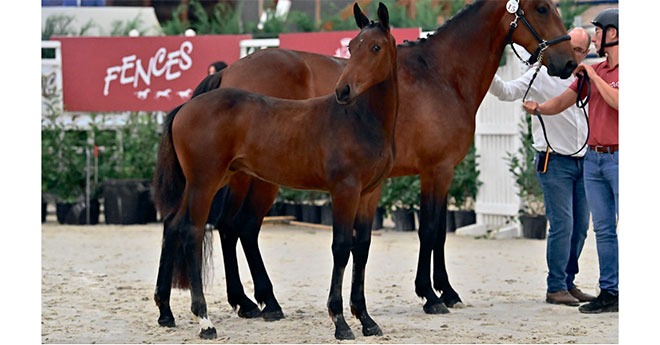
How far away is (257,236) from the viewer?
586 cm

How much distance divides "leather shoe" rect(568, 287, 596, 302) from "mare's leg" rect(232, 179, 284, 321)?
2196 millimetres

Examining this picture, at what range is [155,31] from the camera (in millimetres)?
15188

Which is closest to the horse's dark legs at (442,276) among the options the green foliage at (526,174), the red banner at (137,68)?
the green foliage at (526,174)

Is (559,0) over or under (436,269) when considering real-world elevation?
over

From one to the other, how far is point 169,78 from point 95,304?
221 inches

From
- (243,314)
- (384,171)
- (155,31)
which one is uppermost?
(155,31)

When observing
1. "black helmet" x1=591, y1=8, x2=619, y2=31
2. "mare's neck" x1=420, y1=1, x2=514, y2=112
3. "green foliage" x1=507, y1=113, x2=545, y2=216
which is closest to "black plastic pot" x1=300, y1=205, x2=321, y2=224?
"green foliage" x1=507, y1=113, x2=545, y2=216

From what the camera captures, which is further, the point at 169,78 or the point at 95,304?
the point at 169,78

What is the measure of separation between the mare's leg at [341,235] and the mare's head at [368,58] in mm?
524

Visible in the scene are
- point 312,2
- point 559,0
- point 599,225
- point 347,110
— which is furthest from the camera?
point 312,2

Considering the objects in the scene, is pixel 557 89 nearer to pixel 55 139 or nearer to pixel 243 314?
pixel 243 314

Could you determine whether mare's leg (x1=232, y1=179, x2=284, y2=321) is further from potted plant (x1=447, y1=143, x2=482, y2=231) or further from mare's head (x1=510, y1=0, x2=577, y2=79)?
potted plant (x1=447, y1=143, x2=482, y2=231)

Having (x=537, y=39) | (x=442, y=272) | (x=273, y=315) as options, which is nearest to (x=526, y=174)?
(x=442, y=272)

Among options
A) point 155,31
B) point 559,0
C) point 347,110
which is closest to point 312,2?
point 155,31
